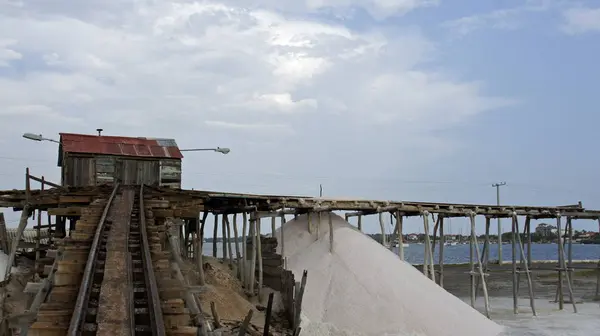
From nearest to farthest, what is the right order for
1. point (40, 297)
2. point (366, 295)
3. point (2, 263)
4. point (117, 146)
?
point (40, 297), point (366, 295), point (2, 263), point (117, 146)

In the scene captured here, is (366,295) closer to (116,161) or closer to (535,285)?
(116,161)

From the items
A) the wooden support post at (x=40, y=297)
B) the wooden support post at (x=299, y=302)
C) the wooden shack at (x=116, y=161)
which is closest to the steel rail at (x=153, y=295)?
the wooden support post at (x=40, y=297)

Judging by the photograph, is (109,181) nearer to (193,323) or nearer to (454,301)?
(454,301)

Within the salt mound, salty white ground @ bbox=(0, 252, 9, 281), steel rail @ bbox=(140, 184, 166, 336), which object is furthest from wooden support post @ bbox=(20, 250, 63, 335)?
salty white ground @ bbox=(0, 252, 9, 281)

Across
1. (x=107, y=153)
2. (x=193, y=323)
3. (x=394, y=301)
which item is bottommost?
(x=394, y=301)

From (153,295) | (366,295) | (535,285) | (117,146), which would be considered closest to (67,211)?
(153,295)

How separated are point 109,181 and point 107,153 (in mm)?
1167

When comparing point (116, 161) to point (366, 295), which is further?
point (116, 161)

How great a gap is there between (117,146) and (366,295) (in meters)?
13.9

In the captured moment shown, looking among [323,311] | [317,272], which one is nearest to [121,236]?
[323,311]

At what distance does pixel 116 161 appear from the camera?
26641 mm

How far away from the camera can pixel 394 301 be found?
→ 1834 centimetres

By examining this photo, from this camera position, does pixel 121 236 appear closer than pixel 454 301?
Yes

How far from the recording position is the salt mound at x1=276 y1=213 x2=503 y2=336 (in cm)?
1747
